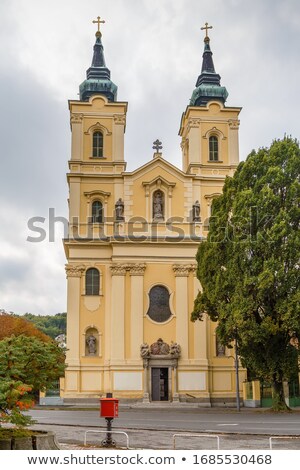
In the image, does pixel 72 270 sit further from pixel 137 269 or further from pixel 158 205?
pixel 158 205

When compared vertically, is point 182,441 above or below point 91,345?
below

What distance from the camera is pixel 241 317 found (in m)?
33.9

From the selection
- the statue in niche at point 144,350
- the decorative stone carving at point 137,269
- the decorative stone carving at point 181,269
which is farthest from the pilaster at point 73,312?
the decorative stone carving at point 181,269

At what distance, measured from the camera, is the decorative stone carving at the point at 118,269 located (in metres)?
45.1

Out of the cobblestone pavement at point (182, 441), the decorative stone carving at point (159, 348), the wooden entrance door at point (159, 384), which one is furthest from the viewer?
the decorative stone carving at point (159, 348)

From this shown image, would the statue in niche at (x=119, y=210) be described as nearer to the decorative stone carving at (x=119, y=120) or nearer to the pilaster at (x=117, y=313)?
the pilaster at (x=117, y=313)

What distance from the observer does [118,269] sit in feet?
148

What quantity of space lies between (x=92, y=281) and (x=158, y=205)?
6952mm

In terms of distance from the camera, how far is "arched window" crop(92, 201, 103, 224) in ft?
154

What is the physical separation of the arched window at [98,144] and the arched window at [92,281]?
854cm

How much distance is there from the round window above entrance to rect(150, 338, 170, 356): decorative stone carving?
156 cm

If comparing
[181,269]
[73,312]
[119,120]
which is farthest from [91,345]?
[119,120]

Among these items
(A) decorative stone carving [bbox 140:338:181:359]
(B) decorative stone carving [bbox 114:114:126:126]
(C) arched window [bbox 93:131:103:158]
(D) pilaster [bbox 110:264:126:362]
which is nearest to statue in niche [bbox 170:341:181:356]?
(A) decorative stone carving [bbox 140:338:181:359]

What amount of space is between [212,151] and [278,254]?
54.1ft
